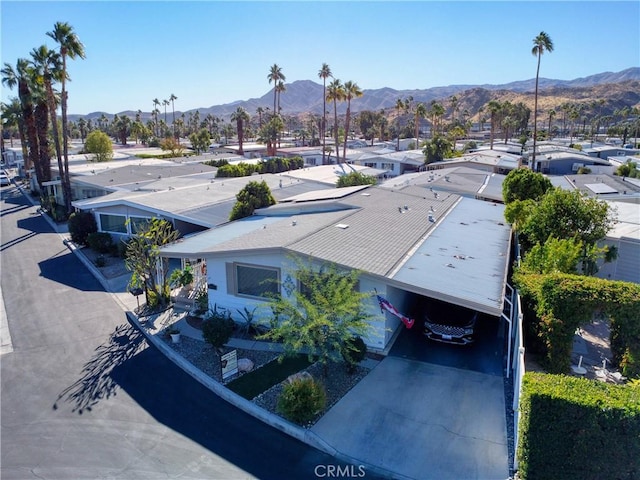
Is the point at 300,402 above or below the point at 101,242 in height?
below

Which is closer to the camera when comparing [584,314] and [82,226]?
[584,314]

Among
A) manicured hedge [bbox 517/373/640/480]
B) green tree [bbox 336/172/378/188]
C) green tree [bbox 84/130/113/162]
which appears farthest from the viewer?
green tree [bbox 84/130/113/162]

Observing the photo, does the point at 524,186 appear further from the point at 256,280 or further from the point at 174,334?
the point at 174,334

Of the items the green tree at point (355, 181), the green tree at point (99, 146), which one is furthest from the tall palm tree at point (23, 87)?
the green tree at point (355, 181)

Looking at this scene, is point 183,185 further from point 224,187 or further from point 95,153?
point 95,153

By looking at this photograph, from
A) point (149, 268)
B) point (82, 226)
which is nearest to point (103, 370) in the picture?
point (149, 268)

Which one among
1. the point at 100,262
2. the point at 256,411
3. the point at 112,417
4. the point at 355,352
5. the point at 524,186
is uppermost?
the point at 524,186

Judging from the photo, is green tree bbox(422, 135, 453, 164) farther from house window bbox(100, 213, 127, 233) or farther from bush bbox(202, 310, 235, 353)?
bush bbox(202, 310, 235, 353)

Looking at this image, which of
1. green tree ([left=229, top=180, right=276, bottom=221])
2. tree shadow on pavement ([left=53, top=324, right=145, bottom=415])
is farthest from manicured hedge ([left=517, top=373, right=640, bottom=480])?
green tree ([left=229, top=180, right=276, bottom=221])
